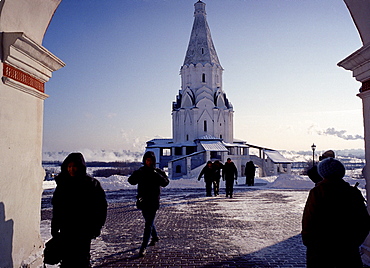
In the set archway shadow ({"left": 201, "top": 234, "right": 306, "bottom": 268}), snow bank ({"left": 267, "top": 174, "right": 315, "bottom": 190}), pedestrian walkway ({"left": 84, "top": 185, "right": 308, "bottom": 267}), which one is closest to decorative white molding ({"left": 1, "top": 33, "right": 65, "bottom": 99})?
pedestrian walkway ({"left": 84, "top": 185, "right": 308, "bottom": 267})

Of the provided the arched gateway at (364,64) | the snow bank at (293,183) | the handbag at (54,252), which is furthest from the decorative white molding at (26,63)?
the snow bank at (293,183)

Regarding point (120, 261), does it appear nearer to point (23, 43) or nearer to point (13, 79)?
point (13, 79)

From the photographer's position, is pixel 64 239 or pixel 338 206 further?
pixel 64 239

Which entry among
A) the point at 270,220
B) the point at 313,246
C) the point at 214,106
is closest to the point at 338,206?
the point at 313,246

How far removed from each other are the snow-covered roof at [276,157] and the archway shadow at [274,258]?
125 ft

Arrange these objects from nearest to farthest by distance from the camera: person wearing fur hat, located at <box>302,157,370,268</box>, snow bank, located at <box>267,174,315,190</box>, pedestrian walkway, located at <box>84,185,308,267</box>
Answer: person wearing fur hat, located at <box>302,157,370,268</box>, pedestrian walkway, located at <box>84,185,308,267</box>, snow bank, located at <box>267,174,315,190</box>

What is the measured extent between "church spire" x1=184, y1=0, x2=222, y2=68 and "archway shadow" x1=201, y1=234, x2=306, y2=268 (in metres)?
45.7

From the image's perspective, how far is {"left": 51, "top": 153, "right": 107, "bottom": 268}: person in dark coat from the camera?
4.19m

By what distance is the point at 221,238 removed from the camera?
7.36 meters

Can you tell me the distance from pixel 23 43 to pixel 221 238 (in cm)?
555

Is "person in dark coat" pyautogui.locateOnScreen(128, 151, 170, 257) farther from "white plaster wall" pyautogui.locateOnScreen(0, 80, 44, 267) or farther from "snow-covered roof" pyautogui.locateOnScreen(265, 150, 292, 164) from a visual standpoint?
"snow-covered roof" pyautogui.locateOnScreen(265, 150, 292, 164)


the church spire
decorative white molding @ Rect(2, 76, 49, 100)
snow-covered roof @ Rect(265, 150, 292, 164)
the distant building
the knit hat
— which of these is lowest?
the knit hat

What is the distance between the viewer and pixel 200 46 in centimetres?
5047

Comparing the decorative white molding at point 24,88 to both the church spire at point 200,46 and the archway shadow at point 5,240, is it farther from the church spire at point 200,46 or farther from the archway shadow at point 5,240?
the church spire at point 200,46
